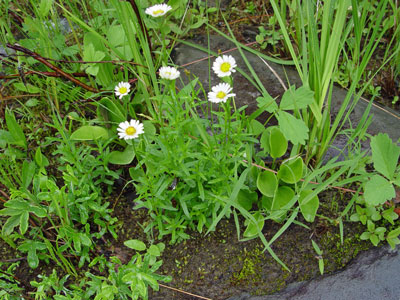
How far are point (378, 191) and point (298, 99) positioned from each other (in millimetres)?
443

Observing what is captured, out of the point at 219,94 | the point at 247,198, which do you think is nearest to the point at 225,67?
the point at 219,94

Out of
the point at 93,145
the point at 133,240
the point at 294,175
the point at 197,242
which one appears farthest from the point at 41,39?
the point at 294,175

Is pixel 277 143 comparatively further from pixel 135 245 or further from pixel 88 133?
pixel 88 133

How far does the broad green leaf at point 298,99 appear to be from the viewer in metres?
1.44

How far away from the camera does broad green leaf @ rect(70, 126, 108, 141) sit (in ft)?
5.39

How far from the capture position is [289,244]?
5.00 feet

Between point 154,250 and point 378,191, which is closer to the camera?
point 378,191

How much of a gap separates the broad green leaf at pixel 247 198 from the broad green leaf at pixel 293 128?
297 millimetres

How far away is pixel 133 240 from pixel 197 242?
261mm

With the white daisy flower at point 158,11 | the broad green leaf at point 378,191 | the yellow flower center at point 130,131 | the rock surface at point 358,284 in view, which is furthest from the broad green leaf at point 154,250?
the white daisy flower at point 158,11

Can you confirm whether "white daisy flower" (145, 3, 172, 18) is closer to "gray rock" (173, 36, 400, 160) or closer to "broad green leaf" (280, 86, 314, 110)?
"gray rock" (173, 36, 400, 160)

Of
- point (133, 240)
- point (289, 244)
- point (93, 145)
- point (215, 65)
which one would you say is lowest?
point (289, 244)

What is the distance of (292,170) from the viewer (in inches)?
58.8

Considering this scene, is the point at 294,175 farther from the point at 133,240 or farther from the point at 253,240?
the point at 133,240
